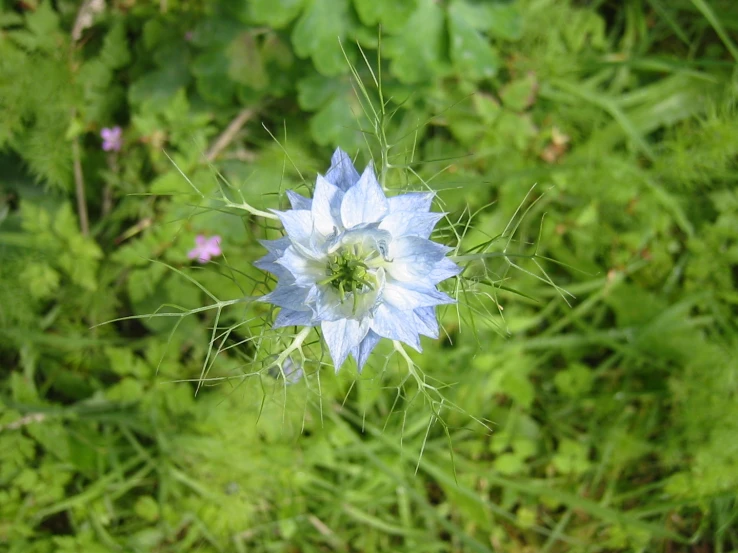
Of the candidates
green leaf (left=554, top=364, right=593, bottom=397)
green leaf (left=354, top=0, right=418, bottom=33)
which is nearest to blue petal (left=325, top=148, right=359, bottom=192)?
green leaf (left=354, top=0, right=418, bottom=33)

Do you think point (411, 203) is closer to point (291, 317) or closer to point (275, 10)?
point (291, 317)

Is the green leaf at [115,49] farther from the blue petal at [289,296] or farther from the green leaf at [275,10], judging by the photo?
the blue petal at [289,296]

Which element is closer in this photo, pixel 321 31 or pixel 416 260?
pixel 416 260

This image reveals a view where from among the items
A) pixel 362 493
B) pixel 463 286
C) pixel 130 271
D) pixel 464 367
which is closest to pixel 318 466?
pixel 362 493

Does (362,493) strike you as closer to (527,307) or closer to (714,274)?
(527,307)

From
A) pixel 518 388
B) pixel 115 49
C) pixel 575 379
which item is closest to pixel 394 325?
pixel 518 388
